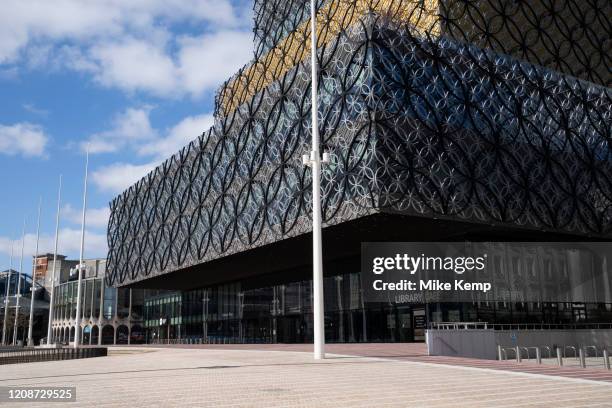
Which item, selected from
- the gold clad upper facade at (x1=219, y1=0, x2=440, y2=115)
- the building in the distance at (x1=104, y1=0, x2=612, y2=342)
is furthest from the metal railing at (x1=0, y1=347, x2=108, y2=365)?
the gold clad upper facade at (x1=219, y1=0, x2=440, y2=115)

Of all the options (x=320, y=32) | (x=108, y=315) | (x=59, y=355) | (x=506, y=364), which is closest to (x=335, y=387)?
(x=506, y=364)

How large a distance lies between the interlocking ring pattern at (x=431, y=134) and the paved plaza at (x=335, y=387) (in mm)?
17115

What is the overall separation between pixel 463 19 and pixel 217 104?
1153 inches

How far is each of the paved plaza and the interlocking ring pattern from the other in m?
17.1

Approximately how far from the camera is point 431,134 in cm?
3612

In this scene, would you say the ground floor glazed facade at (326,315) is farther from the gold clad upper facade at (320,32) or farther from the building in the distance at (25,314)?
the building in the distance at (25,314)

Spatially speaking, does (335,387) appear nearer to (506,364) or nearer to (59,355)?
(506,364)

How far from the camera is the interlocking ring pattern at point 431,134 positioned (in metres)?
35.2

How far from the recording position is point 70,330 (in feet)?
344

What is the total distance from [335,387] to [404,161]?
73.7 feet

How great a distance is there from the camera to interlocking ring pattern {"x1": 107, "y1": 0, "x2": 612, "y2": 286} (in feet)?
116

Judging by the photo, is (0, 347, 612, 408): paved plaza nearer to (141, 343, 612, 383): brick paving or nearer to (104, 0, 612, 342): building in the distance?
(141, 343, 612, 383): brick paving

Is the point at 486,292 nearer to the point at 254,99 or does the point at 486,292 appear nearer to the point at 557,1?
the point at 254,99

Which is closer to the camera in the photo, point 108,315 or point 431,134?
point 431,134
